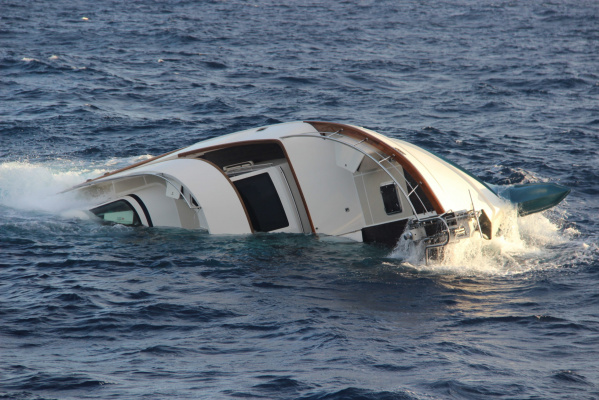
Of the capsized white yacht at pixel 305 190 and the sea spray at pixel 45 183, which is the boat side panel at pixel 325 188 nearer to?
the capsized white yacht at pixel 305 190

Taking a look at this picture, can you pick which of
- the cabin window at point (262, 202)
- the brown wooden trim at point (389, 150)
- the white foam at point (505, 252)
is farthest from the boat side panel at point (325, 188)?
the white foam at point (505, 252)

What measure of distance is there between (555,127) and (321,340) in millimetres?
15868

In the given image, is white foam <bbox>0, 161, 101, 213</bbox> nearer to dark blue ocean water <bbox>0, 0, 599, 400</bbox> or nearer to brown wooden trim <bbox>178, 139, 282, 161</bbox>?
dark blue ocean water <bbox>0, 0, 599, 400</bbox>

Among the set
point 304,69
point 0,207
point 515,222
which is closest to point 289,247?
point 515,222

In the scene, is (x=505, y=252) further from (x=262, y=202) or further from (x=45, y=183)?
(x=45, y=183)

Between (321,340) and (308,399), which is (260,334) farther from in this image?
(308,399)

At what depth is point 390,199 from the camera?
13.4m

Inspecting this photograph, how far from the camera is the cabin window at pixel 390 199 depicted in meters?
13.3

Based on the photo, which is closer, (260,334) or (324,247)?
(260,334)

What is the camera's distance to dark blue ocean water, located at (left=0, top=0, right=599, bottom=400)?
8.37 metres

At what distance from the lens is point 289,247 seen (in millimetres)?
13023

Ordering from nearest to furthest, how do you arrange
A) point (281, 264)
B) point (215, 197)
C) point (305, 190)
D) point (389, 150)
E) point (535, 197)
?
point (281, 264), point (389, 150), point (215, 197), point (305, 190), point (535, 197)

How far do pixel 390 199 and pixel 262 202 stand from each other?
2.57 meters

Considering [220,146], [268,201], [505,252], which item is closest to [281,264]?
[268,201]
